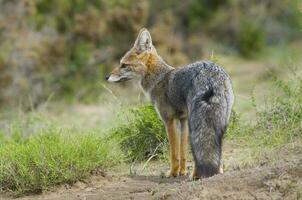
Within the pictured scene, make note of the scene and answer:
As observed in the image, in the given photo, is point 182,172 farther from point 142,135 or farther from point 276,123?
point 276,123

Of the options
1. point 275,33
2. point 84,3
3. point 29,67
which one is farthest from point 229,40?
point 29,67

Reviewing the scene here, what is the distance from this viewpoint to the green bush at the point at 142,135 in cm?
904

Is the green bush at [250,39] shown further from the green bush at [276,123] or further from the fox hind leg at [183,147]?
the fox hind leg at [183,147]

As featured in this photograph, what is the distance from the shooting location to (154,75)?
28.1ft

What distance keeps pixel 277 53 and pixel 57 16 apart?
257 inches

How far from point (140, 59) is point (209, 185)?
2587 millimetres

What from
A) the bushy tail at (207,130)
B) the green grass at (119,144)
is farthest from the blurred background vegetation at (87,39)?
the bushy tail at (207,130)

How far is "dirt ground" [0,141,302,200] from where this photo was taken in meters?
6.30

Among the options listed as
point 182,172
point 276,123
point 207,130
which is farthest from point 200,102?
point 276,123

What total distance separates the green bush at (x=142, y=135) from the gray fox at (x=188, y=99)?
1.90ft

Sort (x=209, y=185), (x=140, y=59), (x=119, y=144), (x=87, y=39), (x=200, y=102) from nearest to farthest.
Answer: (x=209, y=185)
(x=200, y=102)
(x=140, y=59)
(x=119, y=144)
(x=87, y=39)

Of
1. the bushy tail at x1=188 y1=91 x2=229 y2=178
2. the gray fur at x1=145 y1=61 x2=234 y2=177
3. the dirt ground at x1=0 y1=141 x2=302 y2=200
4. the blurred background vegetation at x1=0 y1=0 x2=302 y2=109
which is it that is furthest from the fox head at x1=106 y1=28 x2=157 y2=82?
the blurred background vegetation at x1=0 y1=0 x2=302 y2=109

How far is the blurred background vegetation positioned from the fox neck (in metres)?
5.28

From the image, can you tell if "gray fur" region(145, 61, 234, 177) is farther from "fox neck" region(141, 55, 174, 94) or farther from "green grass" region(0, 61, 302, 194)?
"green grass" region(0, 61, 302, 194)
